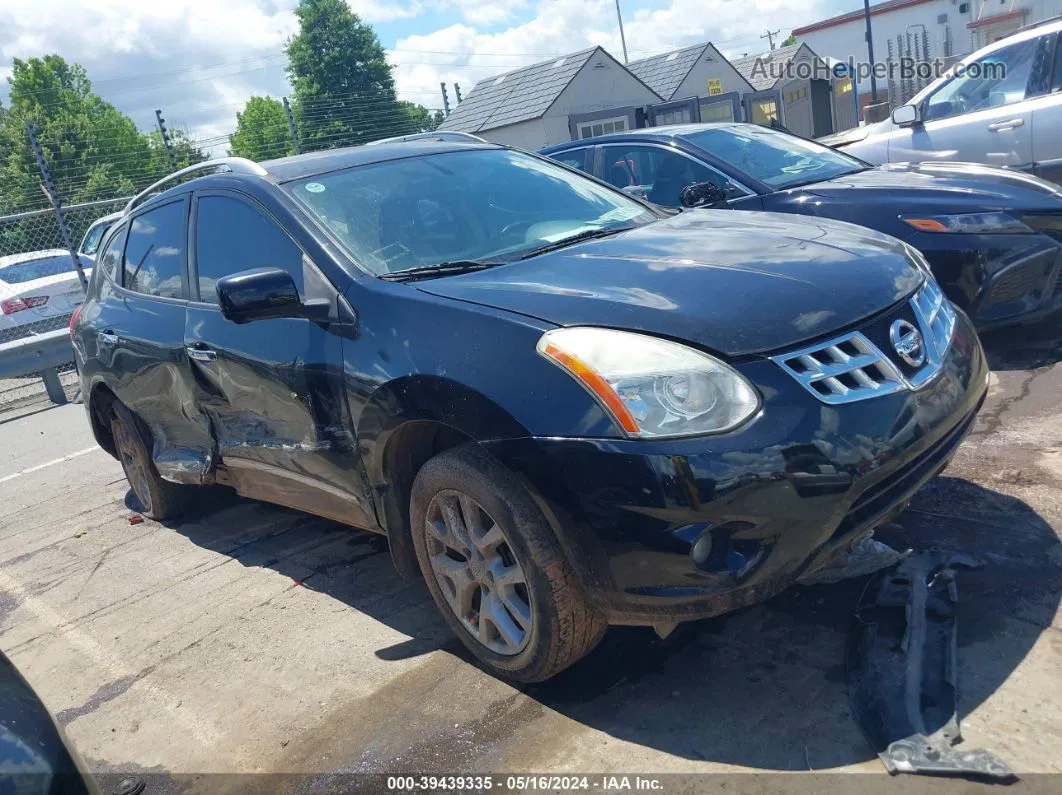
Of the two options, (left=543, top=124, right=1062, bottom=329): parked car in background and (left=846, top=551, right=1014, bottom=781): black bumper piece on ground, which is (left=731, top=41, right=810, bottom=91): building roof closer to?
(left=543, top=124, right=1062, bottom=329): parked car in background

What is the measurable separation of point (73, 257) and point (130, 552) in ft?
26.4

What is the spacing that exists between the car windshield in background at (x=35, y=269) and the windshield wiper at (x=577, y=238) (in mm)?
10858

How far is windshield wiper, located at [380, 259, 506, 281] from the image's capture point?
10.6 feet

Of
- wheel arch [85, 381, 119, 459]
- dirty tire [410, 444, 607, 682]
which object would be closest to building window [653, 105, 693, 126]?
wheel arch [85, 381, 119, 459]

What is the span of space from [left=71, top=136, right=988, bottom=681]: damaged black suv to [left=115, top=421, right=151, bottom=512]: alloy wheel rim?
111 cm

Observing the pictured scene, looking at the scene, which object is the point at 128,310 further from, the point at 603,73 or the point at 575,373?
the point at 603,73

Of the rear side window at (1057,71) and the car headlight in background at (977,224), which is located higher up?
the rear side window at (1057,71)

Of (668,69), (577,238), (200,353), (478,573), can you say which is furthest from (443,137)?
(668,69)

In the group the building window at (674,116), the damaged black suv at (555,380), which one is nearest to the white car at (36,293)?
the damaged black suv at (555,380)

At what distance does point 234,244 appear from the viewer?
3.96 m

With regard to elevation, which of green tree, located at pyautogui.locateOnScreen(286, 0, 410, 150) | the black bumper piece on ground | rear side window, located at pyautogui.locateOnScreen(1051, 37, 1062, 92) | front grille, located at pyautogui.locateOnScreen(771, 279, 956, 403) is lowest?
the black bumper piece on ground

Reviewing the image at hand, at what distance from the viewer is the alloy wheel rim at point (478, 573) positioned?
112 inches

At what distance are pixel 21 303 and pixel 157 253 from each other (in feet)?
28.3

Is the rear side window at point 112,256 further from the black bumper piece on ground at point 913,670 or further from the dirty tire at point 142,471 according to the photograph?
the black bumper piece on ground at point 913,670
